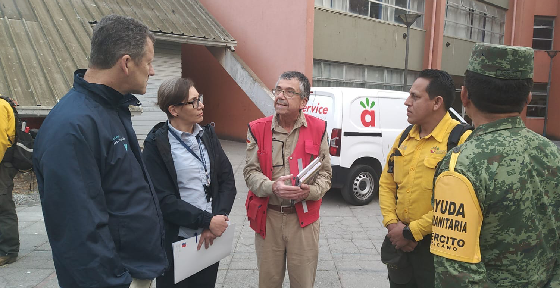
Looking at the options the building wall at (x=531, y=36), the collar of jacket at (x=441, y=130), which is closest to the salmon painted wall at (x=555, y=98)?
the building wall at (x=531, y=36)

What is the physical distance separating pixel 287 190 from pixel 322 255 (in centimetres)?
227

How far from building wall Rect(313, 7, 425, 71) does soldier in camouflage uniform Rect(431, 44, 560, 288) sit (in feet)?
38.2

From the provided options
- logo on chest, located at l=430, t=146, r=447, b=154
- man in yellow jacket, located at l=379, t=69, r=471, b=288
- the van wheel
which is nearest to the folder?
man in yellow jacket, located at l=379, t=69, r=471, b=288

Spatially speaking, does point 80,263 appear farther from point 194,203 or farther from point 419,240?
point 419,240

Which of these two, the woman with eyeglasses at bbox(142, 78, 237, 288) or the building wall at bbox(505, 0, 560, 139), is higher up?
the building wall at bbox(505, 0, 560, 139)

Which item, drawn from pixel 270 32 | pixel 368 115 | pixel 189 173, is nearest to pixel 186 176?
pixel 189 173

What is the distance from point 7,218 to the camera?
4340 mm

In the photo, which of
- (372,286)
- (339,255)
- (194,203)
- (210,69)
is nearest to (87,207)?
(194,203)

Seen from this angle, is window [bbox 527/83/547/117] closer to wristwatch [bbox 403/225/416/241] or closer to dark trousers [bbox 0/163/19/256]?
wristwatch [bbox 403/225/416/241]

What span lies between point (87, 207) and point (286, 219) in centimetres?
159

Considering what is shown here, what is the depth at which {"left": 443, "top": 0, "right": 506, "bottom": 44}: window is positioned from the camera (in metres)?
18.1

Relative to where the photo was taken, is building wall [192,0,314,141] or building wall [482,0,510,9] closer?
building wall [192,0,314,141]

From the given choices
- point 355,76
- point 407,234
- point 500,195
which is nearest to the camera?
point 500,195

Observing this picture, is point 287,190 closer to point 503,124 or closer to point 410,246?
point 410,246
